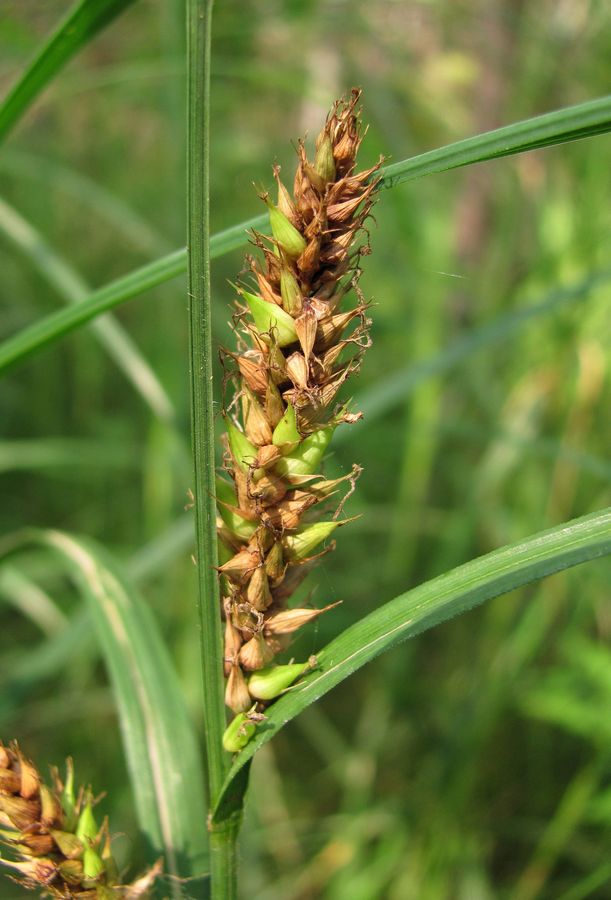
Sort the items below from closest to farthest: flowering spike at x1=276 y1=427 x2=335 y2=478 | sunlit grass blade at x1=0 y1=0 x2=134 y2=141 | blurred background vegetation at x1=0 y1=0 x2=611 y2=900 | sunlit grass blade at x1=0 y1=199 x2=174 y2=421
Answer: flowering spike at x1=276 y1=427 x2=335 y2=478 → sunlit grass blade at x1=0 y1=0 x2=134 y2=141 → sunlit grass blade at x1=0 y1=199 x2=174 y2=421 → blurred background vegetation at x1=0 y1=0 x2=611 y2=900

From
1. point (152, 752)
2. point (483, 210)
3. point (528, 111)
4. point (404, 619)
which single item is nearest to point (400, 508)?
point (528, 111)

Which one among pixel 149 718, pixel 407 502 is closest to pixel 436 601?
pixel 149 718

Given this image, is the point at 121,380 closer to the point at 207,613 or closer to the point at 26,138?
the point at 26,138

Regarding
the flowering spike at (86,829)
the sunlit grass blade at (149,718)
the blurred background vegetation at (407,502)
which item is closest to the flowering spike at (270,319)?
the flowering spike at (86,829)

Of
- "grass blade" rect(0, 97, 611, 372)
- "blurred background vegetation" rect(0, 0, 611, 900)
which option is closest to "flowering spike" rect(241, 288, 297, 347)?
"grass blade" rect(0, 97, 611, 372)

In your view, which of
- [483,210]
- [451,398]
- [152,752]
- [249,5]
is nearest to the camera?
[152,752]

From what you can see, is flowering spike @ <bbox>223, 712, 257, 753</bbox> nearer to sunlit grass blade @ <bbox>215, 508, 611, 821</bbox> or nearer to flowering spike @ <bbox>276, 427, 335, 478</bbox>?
sunlit grass blade @ <bbox>215, 508, 611, 821</bbox>
